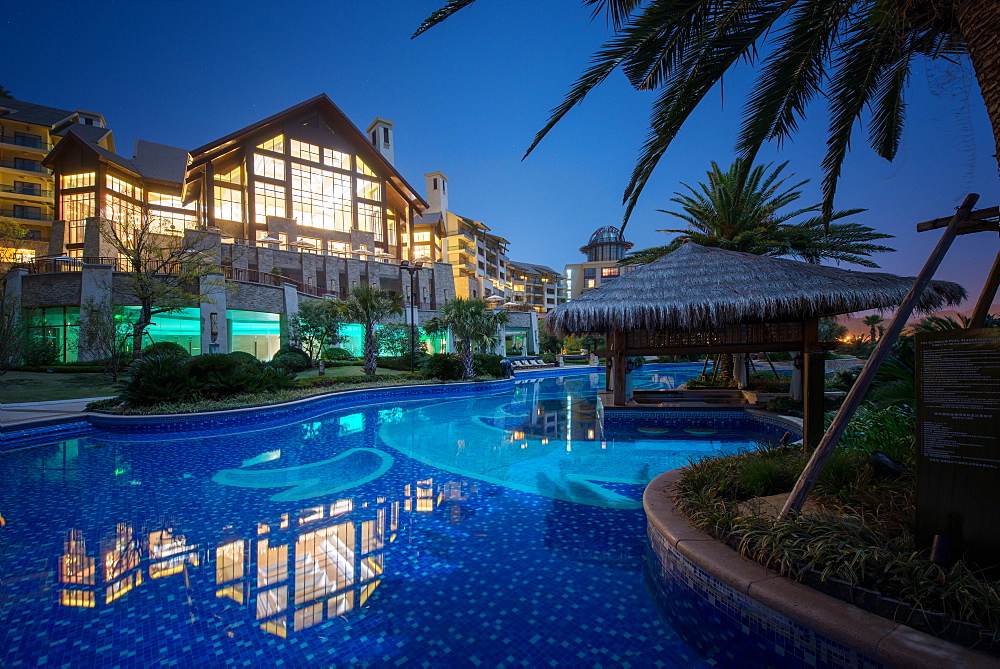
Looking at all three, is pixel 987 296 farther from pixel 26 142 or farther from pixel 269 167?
pixel 26 142

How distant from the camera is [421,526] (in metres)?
4.96

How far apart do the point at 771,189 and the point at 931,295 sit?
6997 mm

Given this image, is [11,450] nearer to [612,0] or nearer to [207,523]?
[207,523]

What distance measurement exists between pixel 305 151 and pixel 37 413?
32.6 metres

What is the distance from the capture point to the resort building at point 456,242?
49.9 metres

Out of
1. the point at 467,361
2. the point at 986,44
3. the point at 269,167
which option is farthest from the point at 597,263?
the point at 986,44

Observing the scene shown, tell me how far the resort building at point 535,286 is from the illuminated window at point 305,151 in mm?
37460

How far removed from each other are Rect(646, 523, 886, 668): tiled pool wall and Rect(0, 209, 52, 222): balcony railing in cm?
4870

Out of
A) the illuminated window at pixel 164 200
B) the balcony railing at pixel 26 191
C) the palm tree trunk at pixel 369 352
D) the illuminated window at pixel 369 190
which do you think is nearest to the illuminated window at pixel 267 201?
the illuminated window at pixel 369 190

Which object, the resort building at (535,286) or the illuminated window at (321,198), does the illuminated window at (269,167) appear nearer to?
the illuminated window at (321,198)

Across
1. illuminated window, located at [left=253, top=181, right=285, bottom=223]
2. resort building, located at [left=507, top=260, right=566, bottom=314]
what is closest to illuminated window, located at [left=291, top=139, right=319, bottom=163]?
illuminated window, located at [left=253, top=181, right=285, bottom=223]

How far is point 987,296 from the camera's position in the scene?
3.01 m

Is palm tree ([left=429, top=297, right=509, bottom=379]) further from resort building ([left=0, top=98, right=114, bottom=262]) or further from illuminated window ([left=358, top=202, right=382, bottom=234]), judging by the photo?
resort building ([left=0, top=98, right=114, bottom=262])

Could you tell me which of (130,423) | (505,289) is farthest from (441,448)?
(505,289)
